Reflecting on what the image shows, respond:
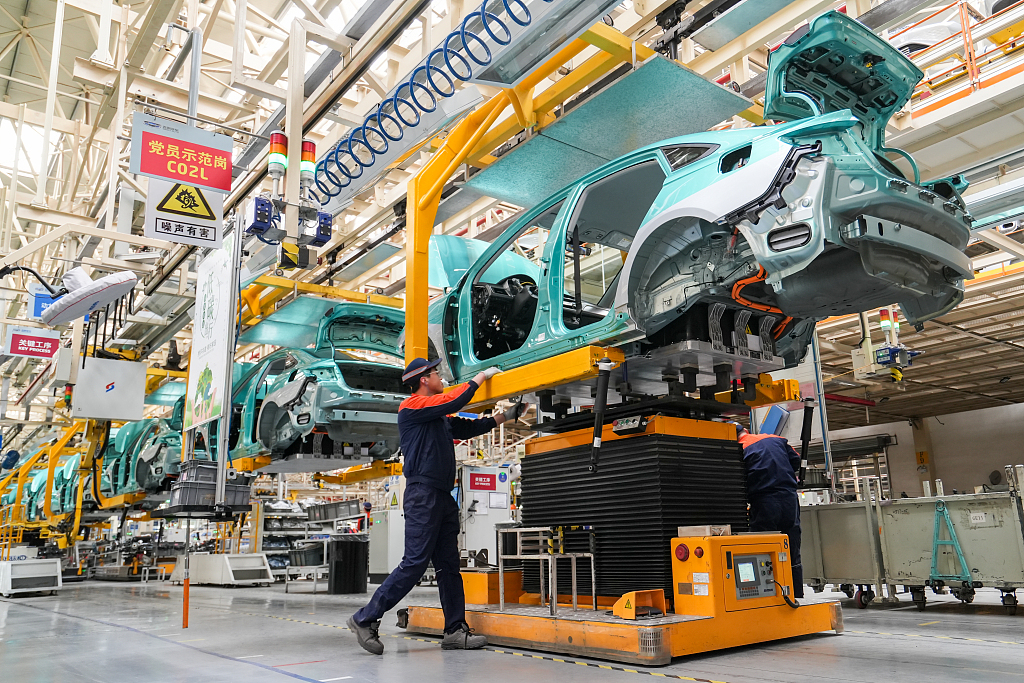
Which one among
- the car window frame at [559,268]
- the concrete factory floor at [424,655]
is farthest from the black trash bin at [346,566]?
the car window frame at [559,268]

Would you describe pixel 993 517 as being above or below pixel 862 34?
below

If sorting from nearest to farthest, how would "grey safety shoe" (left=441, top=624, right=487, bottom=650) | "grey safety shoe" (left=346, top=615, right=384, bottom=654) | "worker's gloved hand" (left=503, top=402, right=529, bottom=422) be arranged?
"grey safety shoe" (left=346, top=615, right=384, bottom=654)
"grey safety shoe" (left=441, top=624, right=487, bottom=650)
"worker's gloved hand" (left=503, top=402, right=529, bottom=422)

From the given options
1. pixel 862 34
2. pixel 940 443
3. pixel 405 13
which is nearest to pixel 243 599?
pixel 405 13

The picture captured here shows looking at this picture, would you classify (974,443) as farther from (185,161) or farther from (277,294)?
(185,161)

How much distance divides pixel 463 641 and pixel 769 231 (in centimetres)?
287

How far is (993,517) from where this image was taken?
622cm

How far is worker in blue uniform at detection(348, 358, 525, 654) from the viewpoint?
166 inches

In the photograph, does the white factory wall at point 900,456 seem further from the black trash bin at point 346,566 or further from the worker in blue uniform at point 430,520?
the worker in blue uniform at point 430,520

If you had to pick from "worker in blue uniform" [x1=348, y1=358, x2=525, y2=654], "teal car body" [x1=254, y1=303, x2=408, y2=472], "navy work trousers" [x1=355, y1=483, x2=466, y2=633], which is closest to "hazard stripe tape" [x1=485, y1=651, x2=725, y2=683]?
"worker in blue uniform" [x1=348, y1=358, x2=525, y2=654]

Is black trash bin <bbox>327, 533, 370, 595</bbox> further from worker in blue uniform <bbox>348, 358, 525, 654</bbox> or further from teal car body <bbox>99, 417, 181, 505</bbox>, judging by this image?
worker in blue uniform <bbox>348, 358, 525, 654</bbox>

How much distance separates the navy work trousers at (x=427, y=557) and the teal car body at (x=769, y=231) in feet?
3.63

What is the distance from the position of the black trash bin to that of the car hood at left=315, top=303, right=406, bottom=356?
3.66 meters

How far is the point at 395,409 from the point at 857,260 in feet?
17.2

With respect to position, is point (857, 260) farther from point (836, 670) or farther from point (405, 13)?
point (405, 13)
